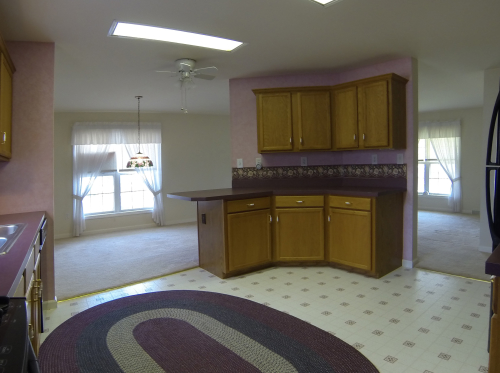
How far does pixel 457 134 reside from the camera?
309 inches

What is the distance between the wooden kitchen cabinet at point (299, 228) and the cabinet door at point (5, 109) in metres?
2.53

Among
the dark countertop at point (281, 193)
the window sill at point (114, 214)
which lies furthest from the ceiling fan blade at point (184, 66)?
the window sill at point (114, 214)

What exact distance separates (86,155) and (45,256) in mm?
3839

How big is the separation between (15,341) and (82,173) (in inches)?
251

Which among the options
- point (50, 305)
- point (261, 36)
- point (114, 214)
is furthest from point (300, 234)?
point (114, 214)

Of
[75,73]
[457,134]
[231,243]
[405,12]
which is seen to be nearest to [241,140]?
[231,243]

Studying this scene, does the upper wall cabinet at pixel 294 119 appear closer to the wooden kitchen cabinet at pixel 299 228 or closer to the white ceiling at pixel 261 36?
the white ceiling at pixel 261 36

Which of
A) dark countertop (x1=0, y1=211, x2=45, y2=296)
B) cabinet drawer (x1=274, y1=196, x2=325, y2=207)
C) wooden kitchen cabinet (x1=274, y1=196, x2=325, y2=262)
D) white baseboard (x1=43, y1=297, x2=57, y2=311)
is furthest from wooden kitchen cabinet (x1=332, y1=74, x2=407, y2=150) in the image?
white baseboard (x1=43, y1=297, x2=57, y2=311)

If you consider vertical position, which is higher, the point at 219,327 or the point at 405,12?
the point at 405,12

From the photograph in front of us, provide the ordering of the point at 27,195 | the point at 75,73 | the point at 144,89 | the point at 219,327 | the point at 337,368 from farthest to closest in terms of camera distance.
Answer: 1. the point at 144,89
2. the point at 75,73
3. the point at 27,195
4. the point at 219,327
5. the point at 337,368

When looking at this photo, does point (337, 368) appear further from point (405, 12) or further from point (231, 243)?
point (405, 12)

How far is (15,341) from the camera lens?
72 centimetres

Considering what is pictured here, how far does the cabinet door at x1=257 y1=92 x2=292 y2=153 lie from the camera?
14.1 ft

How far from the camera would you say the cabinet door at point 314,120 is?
14.0 feet
